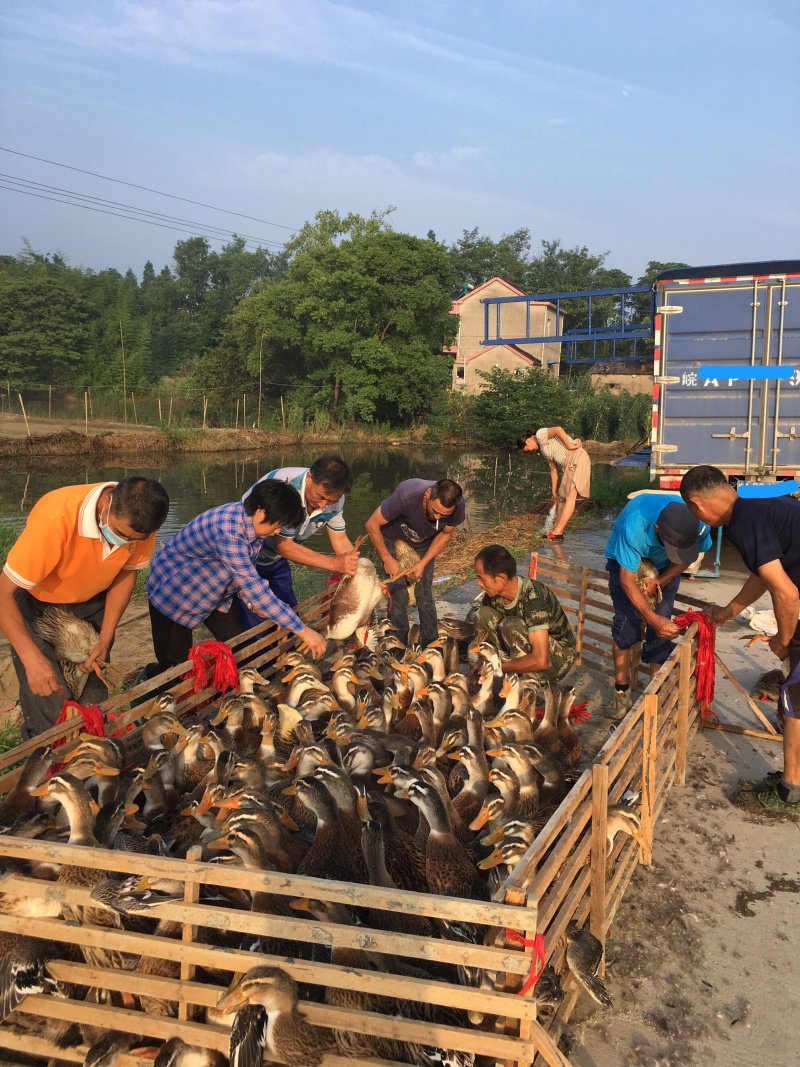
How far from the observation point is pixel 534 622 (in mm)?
5492

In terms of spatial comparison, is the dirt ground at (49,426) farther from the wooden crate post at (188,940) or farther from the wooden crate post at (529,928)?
the wooden crate post at (529,928)

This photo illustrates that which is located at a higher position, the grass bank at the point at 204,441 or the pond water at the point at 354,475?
the grass bank at the point at 204,441

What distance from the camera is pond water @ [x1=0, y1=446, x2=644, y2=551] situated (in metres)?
17.5

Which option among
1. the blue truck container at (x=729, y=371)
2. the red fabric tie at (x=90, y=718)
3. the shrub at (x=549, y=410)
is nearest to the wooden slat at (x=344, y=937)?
the red fabric tie at (x=90, y=718)

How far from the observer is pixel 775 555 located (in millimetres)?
4188

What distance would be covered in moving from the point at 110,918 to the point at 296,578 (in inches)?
319

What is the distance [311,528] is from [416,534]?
41.1 inches

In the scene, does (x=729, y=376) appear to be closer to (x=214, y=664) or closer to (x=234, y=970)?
(x=214, y=664)

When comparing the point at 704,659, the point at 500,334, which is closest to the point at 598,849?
the point at 704,659

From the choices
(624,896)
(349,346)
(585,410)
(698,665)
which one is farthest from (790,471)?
(349,346)

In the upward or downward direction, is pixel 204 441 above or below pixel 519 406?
below

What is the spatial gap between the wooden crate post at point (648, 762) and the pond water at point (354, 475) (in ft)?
→ 33.6

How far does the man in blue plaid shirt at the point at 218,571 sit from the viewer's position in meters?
4.70

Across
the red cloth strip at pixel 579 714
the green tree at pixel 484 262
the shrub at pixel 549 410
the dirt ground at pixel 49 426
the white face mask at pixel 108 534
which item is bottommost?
the red cloth strip at pixel 579 714
